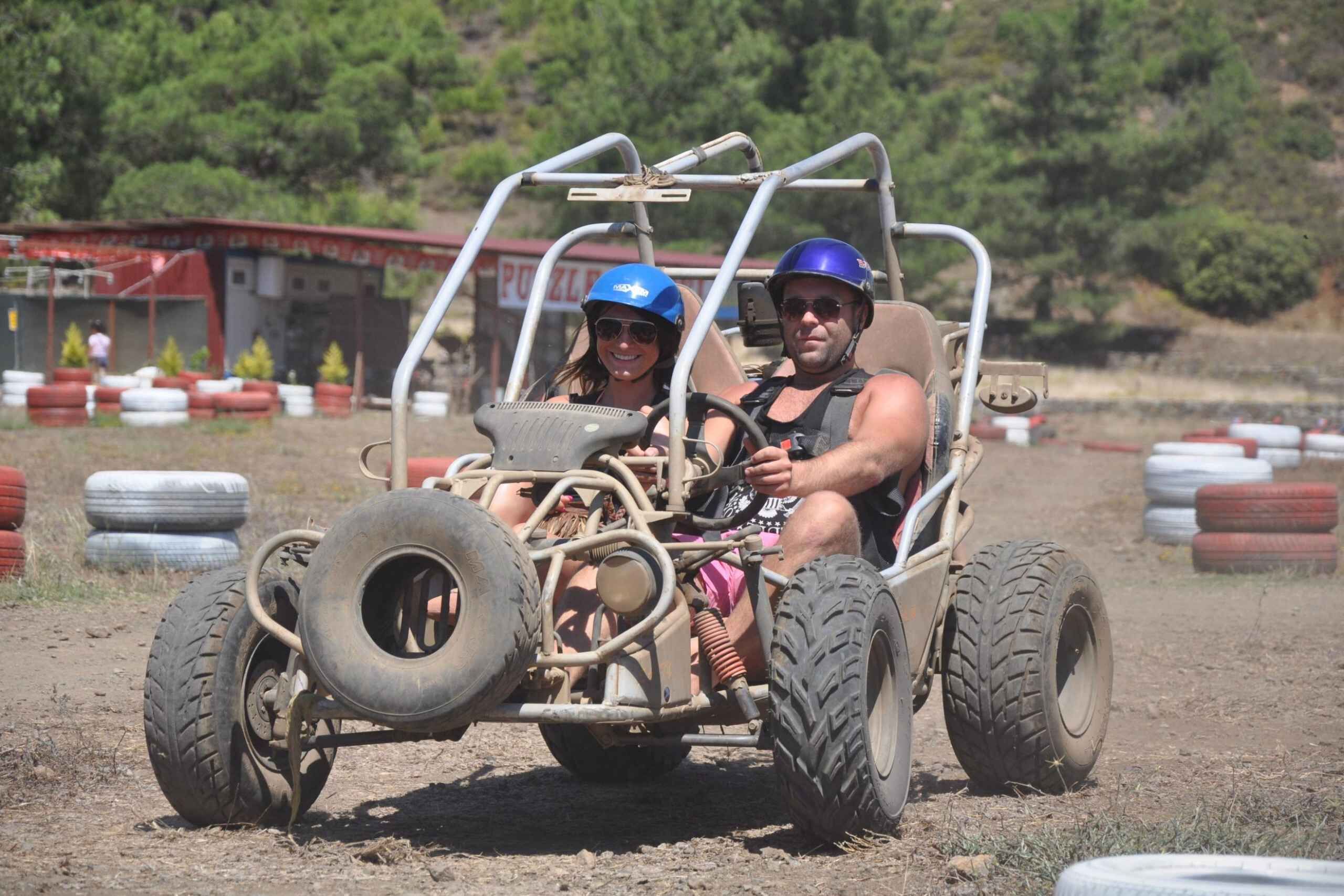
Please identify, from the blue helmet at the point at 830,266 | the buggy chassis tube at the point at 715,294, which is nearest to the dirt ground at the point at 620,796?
the buggy chassis tube at the point at 715,294

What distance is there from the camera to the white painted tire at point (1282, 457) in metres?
23.3

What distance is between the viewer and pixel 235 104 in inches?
1610

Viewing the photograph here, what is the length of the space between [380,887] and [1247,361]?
48166 mm

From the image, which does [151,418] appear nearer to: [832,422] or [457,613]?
[832,422]

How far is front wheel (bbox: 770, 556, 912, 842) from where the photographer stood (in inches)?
177

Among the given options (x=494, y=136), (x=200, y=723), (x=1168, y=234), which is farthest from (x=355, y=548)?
(x=494, y=136)

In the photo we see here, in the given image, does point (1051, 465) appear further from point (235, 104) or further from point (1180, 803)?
point (235, 104)

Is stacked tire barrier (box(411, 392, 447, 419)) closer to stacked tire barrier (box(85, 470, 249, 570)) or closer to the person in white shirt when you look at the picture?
the person in white shirt

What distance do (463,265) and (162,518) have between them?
17.6 ft

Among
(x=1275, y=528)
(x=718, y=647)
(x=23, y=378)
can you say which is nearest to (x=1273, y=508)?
(x=1275, y=528)

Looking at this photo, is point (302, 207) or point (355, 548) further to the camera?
point (302, 207)

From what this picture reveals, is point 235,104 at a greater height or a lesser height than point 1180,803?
greater

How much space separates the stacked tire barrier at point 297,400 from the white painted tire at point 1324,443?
15.1 m

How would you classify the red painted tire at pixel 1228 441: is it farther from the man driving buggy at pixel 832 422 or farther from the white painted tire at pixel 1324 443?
the man driving buggy at pixel 832 422
